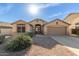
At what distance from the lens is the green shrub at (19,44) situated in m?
10.9

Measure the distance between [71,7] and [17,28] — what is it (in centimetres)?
395

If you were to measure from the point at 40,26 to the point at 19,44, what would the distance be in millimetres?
4461

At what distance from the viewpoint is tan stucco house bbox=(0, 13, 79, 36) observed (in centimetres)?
1288

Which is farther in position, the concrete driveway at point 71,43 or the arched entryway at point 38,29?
the arched entryway at point 38,29

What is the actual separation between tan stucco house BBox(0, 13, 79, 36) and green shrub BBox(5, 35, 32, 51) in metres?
1.73

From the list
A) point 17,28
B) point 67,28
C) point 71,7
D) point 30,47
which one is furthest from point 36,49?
point 67,28

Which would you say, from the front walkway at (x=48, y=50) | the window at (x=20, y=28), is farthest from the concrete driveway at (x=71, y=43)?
the window at (x=20, y=28)

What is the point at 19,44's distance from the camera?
11.0 meters

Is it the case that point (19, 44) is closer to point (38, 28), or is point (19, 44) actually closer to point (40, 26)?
point (38, 28)

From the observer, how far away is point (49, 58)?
9.88 m

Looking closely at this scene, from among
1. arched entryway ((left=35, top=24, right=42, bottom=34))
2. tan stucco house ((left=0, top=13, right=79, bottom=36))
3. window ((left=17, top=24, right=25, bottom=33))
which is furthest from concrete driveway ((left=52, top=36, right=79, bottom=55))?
window ((left=17, top=24, right=25, bottom=33))

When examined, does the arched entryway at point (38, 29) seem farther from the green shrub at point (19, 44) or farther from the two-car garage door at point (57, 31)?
the green shrub at point (19, 44)

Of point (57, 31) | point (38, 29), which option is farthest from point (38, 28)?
point (57, 31)

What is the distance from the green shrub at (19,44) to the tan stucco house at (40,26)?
1728 mm
